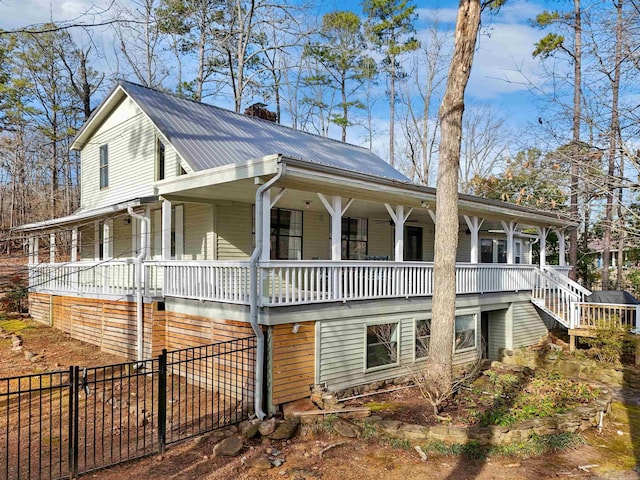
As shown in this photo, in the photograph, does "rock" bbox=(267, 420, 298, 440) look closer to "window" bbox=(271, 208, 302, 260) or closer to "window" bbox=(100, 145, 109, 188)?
"window" bbox=(271, 208, 302, 260)

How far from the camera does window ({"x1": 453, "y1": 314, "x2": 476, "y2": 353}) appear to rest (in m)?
11.5

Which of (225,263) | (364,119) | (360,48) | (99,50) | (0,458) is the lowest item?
(0,458)

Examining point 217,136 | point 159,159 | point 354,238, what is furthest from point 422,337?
point 159,159

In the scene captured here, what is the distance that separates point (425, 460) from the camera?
20.0 feet

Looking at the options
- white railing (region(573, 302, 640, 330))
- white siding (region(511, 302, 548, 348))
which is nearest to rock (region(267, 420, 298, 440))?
white siding (region(511, 302, 548, 348))

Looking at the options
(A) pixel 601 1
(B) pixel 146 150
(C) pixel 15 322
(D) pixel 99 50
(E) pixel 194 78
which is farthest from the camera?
(E) pixel 194 78

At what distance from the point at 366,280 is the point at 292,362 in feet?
7.45

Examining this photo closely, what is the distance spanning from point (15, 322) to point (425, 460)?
14.2 meters

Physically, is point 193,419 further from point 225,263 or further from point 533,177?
point 533,177

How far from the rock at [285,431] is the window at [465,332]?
19.0 ft

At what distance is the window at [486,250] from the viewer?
66.2ft

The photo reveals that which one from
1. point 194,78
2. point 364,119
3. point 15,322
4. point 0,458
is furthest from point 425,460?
point 364,119

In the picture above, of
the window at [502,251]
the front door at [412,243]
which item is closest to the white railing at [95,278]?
the front door at [412,243]

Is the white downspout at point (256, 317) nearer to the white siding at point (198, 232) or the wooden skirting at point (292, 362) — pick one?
the wooden skirting at point (292, 362)
